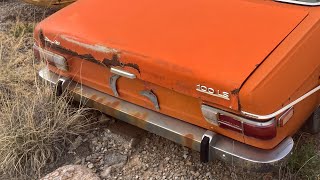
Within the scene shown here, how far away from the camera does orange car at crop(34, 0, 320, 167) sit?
2.71 meters

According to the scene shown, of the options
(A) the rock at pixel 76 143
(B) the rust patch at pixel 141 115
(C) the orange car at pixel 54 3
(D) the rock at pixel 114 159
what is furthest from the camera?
(C) the orange car at pixel 54 3

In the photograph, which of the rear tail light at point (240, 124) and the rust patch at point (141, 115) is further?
the rust patch at point (141, 115)

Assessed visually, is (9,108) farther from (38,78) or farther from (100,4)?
(100,4)

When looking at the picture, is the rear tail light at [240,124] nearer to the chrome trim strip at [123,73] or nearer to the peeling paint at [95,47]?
the chrome trim strip at [123,73]

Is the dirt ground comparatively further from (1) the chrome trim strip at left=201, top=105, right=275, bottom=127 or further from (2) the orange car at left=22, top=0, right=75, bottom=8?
(2) the orange car at left=22, top=0, right=75, bottom=8

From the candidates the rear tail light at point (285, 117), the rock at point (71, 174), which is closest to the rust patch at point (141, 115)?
the rock at point (71, 174)

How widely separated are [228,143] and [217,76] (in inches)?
18.1

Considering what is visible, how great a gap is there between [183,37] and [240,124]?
0.69 metres

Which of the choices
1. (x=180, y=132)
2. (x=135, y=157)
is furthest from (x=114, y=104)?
(x=180, y=132)

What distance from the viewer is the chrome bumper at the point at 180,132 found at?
281 centimetres

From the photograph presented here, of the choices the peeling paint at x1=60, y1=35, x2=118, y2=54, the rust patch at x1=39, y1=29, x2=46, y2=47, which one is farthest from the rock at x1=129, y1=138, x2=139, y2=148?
the rust patch at x1=39, y1=29, x2=46, y2=47

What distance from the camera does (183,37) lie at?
3041mm

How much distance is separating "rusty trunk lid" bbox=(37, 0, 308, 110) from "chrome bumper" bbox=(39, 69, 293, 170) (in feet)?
0.99

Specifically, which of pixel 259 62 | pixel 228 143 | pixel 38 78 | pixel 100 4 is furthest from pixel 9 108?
pixel 259 62
